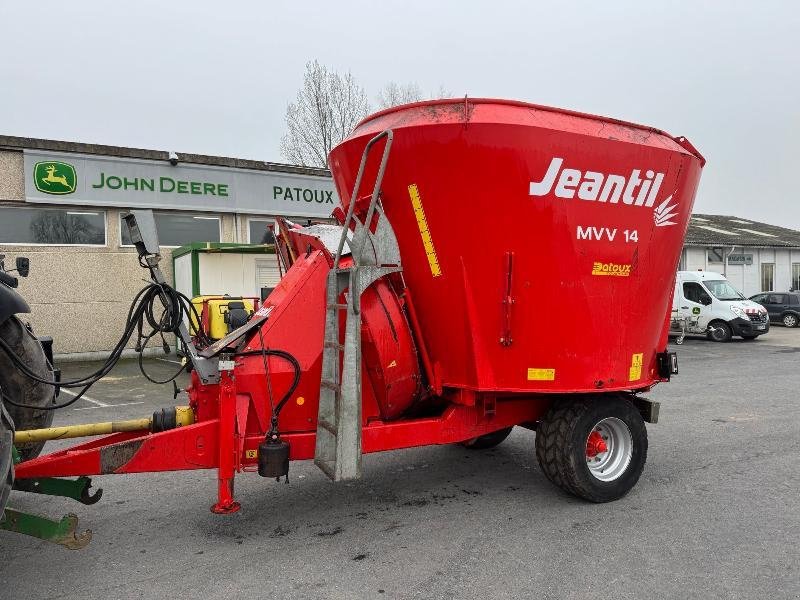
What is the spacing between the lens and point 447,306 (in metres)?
4.20

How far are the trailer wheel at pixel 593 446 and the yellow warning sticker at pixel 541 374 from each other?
0.41 metres

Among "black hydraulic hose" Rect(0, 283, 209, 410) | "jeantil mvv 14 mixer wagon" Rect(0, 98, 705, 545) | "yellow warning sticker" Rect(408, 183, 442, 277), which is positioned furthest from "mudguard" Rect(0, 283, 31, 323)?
"yellow warning sticker" Rect(408, 183, 442, 277)

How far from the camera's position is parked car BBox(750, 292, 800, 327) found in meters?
22.8

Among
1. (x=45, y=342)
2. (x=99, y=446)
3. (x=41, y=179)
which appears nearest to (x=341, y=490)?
(x=99, y=446)

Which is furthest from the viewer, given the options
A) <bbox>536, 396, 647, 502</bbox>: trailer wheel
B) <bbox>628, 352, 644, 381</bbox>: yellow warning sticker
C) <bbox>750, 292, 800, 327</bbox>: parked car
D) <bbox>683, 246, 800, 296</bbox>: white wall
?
<bbox>683, 246, 800, 296</bbox>: white wall

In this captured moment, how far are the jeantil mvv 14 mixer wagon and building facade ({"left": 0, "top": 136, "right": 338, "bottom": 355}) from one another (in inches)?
406

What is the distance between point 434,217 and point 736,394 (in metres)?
7.41

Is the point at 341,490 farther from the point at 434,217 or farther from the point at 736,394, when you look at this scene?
the point at 736,394

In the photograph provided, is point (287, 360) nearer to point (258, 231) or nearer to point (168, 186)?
point (168, 186)

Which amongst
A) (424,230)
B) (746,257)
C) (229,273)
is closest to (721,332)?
(229,273)

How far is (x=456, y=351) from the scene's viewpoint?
14.0 feet

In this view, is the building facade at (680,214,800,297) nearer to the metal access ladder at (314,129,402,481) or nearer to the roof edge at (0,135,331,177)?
the roof edge at (0,135,331,177)

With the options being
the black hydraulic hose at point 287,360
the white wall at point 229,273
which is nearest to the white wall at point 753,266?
the white wall at point 229,273

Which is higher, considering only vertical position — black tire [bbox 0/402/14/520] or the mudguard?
the mudguard
